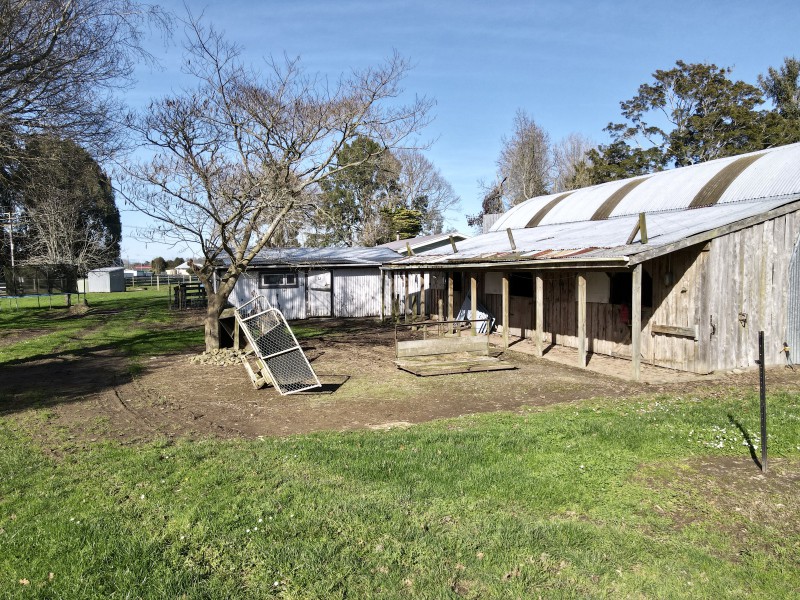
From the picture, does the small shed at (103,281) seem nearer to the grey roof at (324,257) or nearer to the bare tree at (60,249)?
the bare tree at (60,249)

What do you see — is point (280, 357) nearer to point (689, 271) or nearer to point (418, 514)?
point (418, 514)

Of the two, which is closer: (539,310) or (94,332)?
(539,310)

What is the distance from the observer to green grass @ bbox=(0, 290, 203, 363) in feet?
49.8

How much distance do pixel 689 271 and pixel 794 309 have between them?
2602 millimetres

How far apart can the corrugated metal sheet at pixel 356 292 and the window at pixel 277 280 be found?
1.83 metres

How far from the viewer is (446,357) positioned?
12.5 m

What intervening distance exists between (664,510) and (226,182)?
11333 mm

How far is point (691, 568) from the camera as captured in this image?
376 centimetres

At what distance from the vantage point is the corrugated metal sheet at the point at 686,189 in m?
13.0

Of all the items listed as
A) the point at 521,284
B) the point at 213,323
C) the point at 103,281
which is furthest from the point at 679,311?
the point at 103,281

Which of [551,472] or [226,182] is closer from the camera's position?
[551,472]

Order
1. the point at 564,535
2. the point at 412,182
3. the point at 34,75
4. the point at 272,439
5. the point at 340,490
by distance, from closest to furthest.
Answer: the point at 564,535, the point at 340,490, the point at 272,439, the point at 34,75, the point at 412,182

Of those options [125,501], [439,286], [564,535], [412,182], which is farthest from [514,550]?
[412,182]

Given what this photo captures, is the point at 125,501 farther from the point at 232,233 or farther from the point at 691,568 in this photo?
the point at 232,233
